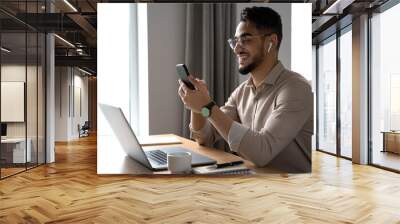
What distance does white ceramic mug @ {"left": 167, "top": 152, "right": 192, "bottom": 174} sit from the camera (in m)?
2.85

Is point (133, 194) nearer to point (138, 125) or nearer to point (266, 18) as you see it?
point (138, 125)

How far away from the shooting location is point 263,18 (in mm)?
2916

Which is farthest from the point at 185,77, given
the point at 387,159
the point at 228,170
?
the point at 387,159

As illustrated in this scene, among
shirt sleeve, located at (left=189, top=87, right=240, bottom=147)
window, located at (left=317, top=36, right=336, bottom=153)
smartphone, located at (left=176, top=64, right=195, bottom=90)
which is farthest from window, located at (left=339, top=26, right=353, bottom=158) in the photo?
smartphone, located at (left=176, top=64, right=195, bottom=90)

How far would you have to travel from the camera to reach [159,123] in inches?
134

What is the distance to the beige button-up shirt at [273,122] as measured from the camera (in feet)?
7.03

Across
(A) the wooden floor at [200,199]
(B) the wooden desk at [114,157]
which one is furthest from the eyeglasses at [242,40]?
(A) the wooden floor at [200,199]

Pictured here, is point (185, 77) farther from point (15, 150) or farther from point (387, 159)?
point (387, 159)

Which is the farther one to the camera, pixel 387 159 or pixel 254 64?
pixel 387 159

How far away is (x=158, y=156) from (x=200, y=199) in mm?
653

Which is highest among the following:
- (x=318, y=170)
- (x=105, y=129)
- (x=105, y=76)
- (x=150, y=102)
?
(x=105, y=76)

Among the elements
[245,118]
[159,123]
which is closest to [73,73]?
[159,123]

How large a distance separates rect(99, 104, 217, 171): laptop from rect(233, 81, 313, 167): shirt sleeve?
0.63 meters

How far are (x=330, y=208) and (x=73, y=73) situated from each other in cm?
1309
